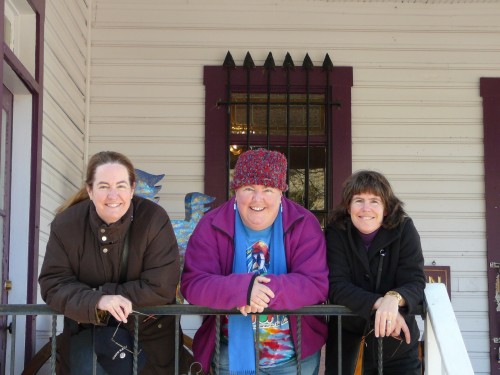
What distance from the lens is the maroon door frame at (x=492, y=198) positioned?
6461 mm

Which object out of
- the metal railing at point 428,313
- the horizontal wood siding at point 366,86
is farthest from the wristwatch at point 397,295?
the horizontal wood siding at point 366,86

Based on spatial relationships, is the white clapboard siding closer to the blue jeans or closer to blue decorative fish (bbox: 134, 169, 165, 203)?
blue decorative fish (bbox: 134, 169, 165, 203)

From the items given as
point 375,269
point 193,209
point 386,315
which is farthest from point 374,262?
point 193,209

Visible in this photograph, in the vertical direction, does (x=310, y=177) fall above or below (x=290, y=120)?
below

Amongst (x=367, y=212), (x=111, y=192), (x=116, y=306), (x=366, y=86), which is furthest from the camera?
(x=366, y=86)

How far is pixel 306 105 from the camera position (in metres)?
6.59

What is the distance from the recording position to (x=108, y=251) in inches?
131

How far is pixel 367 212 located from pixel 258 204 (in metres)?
0.47

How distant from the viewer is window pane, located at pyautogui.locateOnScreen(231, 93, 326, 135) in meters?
6.62

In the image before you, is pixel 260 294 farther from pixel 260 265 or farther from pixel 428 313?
pixel 428 313

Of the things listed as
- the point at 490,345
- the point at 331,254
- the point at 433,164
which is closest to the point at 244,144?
the point at 433,164

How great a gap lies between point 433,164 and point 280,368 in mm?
3542

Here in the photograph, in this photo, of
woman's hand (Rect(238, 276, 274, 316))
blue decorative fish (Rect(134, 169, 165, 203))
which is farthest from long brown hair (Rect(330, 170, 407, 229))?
blue decorative fish (Rect(134, 169, 165, 203))

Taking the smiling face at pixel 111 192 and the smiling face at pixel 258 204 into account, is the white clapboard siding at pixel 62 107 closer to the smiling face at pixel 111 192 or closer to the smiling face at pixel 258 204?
the smiling face at pixel 111 192
